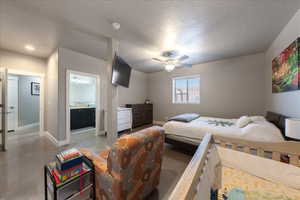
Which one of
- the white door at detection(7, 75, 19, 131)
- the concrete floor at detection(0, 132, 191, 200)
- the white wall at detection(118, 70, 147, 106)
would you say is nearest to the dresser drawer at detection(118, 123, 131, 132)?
the concrete floor at detection(0, 132, 191, 200)

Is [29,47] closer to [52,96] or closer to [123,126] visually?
[52,96]

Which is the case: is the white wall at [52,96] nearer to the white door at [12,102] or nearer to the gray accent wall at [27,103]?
the white door at [12,102]

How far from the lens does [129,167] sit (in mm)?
1097

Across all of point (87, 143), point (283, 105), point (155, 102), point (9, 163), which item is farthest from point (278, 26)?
point (9, 163)

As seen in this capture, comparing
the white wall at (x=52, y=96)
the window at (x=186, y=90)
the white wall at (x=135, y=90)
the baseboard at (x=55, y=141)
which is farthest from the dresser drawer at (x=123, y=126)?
the window at (x=186, y=90)

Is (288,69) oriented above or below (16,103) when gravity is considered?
above

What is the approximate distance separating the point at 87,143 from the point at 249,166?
354cm

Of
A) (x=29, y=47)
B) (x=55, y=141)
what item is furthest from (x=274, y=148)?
(x=29, y=47)

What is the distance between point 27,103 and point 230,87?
312 inches

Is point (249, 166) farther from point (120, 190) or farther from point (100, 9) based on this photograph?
point (100, 9)

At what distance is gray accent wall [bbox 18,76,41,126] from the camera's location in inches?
178

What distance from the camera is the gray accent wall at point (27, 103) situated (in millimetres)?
4527

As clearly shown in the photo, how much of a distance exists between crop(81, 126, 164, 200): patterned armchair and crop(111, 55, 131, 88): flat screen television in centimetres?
162

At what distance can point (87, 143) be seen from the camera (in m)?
3.26
